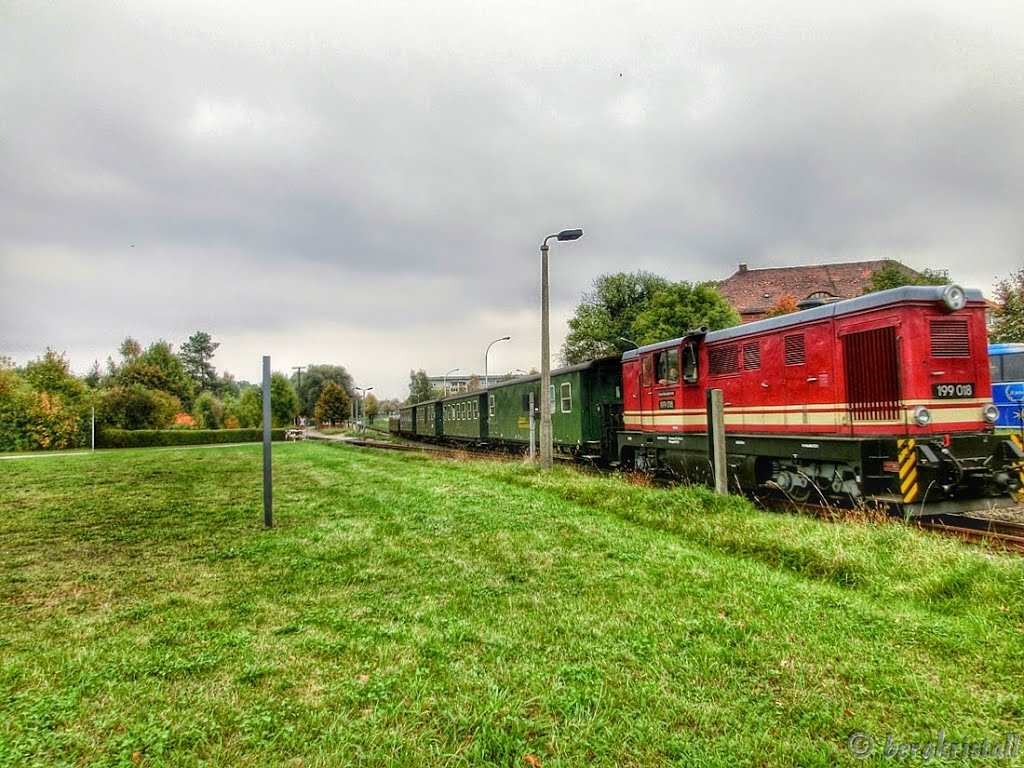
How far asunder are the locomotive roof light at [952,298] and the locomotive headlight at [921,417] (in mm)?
1610

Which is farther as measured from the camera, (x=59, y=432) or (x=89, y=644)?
(x=59, y=432)

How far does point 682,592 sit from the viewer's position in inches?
197

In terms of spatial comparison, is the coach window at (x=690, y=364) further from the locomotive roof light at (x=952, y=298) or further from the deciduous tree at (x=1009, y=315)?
the deciduous tree at (x=1009, y=315)

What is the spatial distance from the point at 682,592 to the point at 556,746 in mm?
2532

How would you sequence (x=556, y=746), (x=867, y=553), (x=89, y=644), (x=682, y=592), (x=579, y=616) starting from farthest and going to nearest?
(x=867, y=553) < (x=682, y=592) < (x=579, y=616) < (x=89, y=644) < (x=556, y=746)

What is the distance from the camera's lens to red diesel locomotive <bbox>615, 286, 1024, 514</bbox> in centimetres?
837

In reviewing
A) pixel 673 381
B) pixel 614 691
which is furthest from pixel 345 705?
pixel 673 381

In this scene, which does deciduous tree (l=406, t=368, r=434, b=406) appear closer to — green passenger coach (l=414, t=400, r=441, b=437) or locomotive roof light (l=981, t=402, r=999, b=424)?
green passenger coach (l=414, t=400, r=441, b=437)

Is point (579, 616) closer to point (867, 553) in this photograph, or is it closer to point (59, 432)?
point (867, 553)

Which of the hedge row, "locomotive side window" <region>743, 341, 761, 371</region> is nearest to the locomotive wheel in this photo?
"locomotive side window" <region>743, 341, 761, 371</region>

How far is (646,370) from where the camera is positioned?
14594 millimetres

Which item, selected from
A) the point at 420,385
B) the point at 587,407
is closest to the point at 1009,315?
the point at 587,407

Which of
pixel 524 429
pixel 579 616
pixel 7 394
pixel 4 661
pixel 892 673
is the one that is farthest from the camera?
pixel 7 394

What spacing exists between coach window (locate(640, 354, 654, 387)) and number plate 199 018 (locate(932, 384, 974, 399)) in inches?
251
